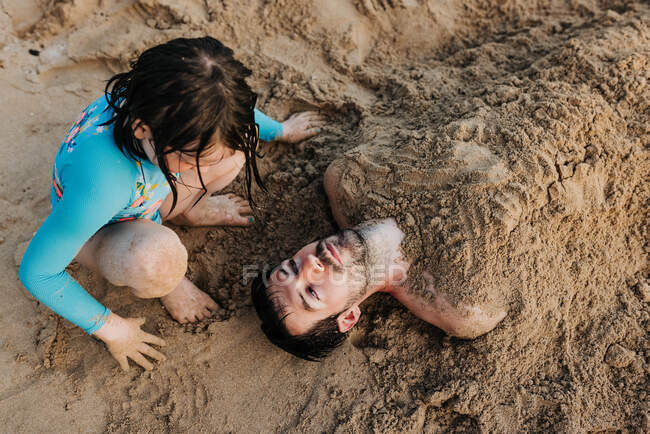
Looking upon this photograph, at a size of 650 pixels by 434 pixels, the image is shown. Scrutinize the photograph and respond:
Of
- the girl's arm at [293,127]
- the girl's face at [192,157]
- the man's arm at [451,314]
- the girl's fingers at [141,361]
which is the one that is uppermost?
the girl's face at [192,157]

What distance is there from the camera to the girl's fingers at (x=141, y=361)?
2.18m

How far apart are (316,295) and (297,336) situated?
0.74ft

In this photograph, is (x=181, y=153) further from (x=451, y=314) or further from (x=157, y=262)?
(x=451, y=314)

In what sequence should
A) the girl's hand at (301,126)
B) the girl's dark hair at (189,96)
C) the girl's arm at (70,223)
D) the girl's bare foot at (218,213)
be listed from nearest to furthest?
the girl's dark hair at (189,96), the girl's arm at (70,223), the girl's bare foot at (218,213), the girl's hand at (301,126)

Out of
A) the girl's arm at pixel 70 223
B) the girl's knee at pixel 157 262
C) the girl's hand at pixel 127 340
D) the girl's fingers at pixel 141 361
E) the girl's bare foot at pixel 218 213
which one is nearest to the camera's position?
the girl's arm at pixel 70 223

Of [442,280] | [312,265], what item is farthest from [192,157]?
[442,280]

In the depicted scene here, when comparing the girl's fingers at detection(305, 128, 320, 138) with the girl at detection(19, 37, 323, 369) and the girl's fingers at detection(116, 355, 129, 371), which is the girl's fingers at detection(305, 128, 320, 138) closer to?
the girl at detection(19, 37, 323, 369)

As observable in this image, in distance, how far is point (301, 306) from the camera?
2.16 meters

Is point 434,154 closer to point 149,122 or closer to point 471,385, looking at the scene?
point 471,385

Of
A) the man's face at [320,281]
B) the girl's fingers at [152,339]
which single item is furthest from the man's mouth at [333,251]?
the girl's fingers at [152,339]

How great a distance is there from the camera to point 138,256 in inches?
76.6

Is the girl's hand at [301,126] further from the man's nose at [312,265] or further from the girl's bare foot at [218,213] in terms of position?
the man's nose at [312,265]

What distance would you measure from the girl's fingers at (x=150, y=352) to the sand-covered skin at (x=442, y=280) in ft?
0.16

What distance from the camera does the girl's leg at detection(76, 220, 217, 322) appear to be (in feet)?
6.42
